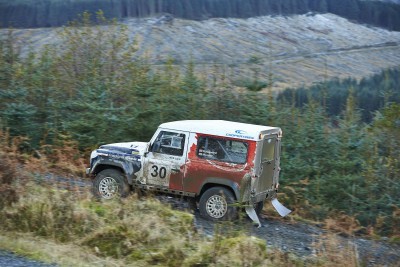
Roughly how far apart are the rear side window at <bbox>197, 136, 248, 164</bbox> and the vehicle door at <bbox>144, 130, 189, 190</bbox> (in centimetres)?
35

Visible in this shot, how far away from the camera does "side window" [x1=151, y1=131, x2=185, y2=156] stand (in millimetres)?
14055

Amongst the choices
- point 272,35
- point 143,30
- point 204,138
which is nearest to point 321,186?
point 204,138

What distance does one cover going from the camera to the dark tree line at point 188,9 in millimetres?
30156

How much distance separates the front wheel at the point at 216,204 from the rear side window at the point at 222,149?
620mm

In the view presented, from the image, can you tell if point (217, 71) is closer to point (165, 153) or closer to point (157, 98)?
point (157, 98)

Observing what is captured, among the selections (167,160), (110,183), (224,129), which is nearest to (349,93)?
(224,129)

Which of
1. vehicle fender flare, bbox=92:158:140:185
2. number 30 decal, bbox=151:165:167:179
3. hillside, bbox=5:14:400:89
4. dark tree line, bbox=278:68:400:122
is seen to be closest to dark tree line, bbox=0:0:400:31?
hillside, bbox=5:14:400:89

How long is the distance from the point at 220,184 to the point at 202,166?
52cm

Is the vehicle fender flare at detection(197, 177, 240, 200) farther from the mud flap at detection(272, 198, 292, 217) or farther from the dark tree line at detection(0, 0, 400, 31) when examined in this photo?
the dark tree line at detection(0, 0, 400, 31)

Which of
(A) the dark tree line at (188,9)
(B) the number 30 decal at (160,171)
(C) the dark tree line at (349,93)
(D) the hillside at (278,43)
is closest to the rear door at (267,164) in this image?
(B) the number 30 decal at (160,171)

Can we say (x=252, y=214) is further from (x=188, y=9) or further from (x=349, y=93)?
(x=188, y=9)

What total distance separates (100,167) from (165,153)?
1442mm

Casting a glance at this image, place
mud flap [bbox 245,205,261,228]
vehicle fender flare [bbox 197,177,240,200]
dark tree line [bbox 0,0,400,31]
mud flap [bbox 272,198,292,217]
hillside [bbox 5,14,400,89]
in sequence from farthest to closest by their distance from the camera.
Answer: dark tree line [bbox 0,0,400,31] → hillside [bbox 5,14,400,89] → mud flap [bbox 272,198,292,217] → vehicle fender flare [bbox 197,177,240,200] → mud flap [bbox 245,205,261,228]

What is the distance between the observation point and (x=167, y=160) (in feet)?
46.4
